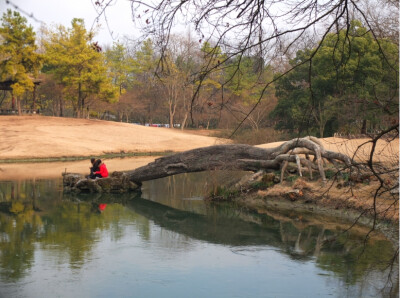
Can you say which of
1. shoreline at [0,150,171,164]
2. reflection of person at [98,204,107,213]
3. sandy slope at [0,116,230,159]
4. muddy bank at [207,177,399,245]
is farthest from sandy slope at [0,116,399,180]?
muddy bank at [207,177,399,245]

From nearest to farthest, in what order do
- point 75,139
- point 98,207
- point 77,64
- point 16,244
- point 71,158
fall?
point 16,244 → point 98,207 → point 71,158 → point 75,139 → point 77,64

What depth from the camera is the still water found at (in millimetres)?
7488

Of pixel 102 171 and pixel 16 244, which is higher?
pixel 102 171

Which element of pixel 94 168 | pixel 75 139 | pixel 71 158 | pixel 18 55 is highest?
pixel 18 55

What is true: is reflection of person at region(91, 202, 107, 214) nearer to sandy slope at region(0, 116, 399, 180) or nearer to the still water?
the still water

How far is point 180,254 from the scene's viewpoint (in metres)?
9.40

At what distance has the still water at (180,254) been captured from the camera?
7.49 m

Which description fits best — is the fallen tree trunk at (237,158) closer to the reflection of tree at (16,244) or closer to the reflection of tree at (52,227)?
the reflection of tree at (52,227)

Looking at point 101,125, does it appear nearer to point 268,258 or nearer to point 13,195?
point 13,195

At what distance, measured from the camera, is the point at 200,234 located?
11258mm

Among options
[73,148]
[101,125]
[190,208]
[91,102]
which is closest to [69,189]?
[190,208]

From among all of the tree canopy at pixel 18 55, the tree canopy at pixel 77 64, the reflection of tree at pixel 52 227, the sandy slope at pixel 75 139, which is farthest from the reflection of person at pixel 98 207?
the tree canopy at pixel 77 64

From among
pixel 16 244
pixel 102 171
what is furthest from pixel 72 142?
pixel 16 244

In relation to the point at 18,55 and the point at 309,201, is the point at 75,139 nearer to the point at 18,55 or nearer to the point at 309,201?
the point at 18,55
